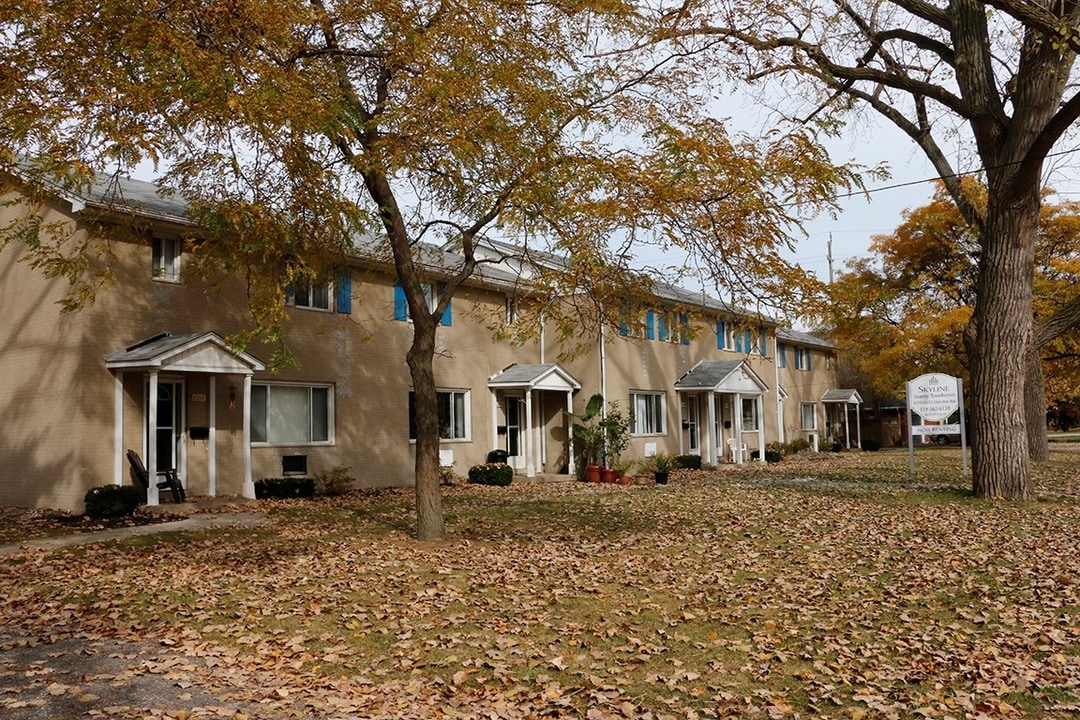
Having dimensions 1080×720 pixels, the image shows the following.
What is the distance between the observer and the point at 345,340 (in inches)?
797

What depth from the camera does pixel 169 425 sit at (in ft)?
55.2

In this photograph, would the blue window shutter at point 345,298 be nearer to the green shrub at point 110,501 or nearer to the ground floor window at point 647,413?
the green shrub at point 110,501

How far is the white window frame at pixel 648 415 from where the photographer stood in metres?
29.2

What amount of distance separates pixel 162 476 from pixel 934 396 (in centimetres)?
1815

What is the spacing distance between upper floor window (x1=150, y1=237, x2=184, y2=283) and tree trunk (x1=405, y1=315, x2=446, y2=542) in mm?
7135

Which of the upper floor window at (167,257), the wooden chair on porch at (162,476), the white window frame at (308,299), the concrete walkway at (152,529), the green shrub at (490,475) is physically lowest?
the concrete walkway at (152,529)

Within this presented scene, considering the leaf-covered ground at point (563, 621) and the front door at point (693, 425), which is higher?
the front door at point (693, 425)

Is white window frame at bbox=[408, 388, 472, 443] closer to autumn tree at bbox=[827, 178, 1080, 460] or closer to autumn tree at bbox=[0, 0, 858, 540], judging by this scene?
autumn tree at bbox=[0, 0, 858, 540]

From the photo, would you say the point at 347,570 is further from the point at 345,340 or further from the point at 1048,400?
the point at 1048,400

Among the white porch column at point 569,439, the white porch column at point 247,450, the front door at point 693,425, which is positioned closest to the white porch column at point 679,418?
the front door at point 693,425

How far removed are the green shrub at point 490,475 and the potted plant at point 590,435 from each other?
3.12 meters

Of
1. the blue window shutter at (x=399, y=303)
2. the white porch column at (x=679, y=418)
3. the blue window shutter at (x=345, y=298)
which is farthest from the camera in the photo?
the white porch column at (x=679, y=418)

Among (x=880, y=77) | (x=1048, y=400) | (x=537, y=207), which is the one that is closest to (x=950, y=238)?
(x=880, y=77)

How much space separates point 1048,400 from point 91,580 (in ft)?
172
